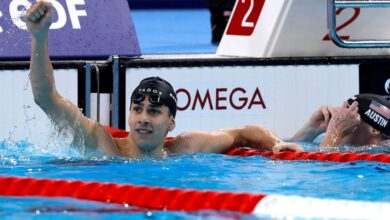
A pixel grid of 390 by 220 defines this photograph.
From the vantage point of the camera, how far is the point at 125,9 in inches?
240

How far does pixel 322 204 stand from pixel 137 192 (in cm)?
72

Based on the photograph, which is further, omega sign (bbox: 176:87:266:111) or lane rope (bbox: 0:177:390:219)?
omega sign (bbox: 176:87:266:111)

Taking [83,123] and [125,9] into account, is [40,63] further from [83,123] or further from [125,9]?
[125,9]

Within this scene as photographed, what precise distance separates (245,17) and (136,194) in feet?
8.89

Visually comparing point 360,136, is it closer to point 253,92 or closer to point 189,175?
point 253,92

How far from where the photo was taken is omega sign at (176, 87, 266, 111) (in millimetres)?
5934

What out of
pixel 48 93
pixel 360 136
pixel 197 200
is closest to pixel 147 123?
pixel 48 93

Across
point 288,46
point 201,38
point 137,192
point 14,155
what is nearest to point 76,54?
point 14,155

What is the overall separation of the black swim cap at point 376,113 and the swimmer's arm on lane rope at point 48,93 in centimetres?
138

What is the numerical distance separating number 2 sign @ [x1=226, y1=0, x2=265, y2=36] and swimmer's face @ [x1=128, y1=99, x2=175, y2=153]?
1598mm

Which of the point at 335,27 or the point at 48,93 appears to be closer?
the point at 48,93

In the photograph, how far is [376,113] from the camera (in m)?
5.41

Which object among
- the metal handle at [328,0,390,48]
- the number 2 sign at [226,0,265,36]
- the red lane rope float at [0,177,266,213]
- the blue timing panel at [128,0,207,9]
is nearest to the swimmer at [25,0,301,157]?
the red lane rope float at [0,177,266,213]

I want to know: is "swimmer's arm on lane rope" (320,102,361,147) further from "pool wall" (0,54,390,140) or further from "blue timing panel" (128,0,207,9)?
"blue timing panel" (128,0,207,9)
